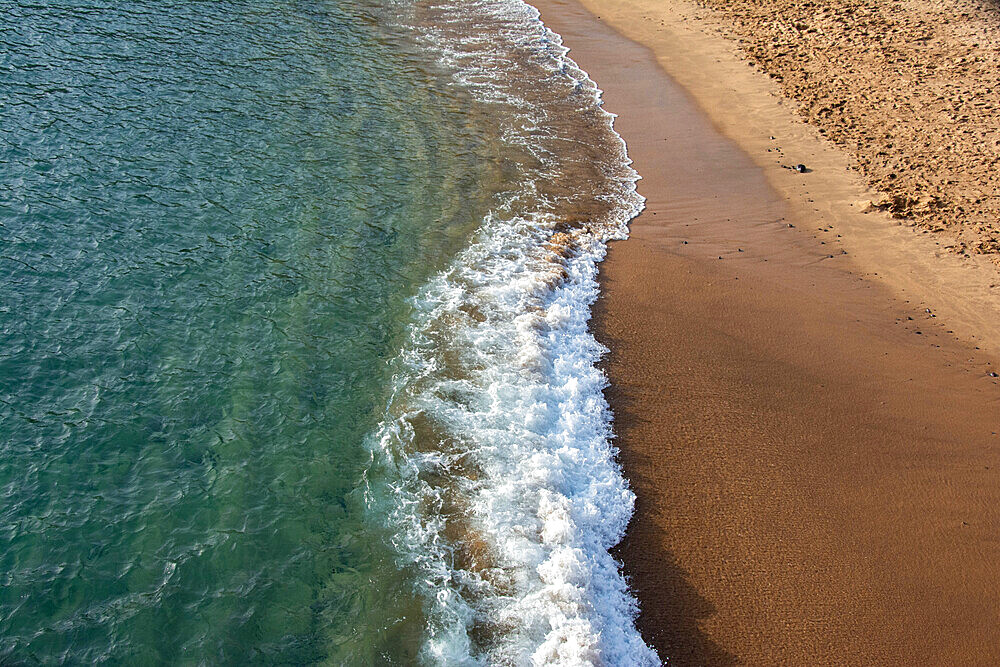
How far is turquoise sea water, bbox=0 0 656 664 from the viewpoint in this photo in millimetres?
7656

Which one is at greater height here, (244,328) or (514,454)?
(514,454)

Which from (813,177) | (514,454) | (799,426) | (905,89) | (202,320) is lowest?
(202,320)

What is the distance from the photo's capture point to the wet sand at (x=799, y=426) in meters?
8.02

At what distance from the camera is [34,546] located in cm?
792

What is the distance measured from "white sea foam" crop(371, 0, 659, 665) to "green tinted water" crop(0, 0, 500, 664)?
47cm

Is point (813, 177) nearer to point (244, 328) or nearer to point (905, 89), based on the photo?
point (905, 89)

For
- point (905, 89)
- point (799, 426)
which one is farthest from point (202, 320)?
point (905, 89)

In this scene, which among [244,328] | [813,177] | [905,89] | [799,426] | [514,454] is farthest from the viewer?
[905,89]

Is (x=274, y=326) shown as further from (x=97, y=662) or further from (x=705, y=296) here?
(x=705, y=296)

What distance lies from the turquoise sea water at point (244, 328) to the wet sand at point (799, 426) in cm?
89

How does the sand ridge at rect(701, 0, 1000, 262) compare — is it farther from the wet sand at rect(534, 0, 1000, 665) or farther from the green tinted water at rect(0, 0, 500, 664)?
the green tinted water at rect(0, 0, 500, 664)

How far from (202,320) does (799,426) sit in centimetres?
901

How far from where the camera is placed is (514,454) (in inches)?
376

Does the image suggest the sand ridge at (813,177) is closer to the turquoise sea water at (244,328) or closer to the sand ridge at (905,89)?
the sand ridge at (905,89)
